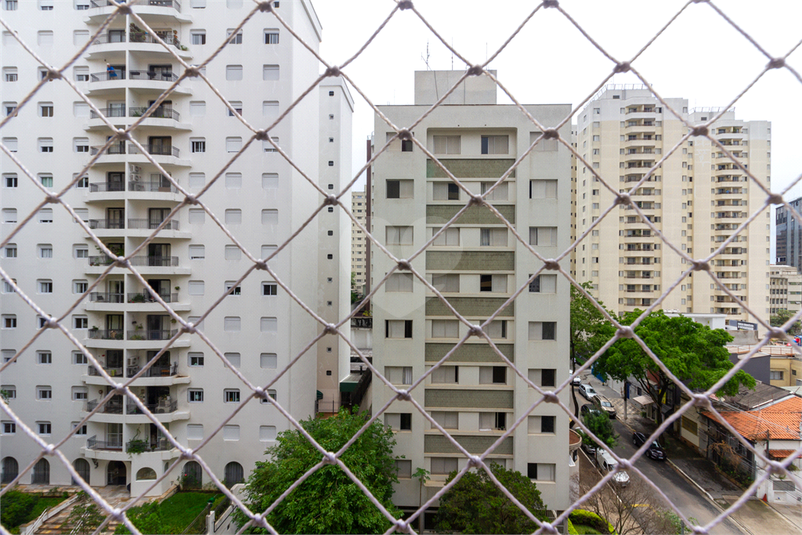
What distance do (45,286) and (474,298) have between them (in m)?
4.89

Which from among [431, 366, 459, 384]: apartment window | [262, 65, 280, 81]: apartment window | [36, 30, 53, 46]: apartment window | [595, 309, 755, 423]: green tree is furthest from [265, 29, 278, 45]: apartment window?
[595, 309, 755, 423]: green tree

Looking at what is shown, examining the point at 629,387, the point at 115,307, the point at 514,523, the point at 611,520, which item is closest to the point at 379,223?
the point at 514,523

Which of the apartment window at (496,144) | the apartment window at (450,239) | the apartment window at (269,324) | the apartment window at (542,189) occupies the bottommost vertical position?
the apartment window at (269,324)

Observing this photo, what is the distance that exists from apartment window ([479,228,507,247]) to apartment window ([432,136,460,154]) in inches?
33.8

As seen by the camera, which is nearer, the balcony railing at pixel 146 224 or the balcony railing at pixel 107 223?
the balcony railing at pixel 146 224

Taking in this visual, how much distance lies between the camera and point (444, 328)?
13.0 ft

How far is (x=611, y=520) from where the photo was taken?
3.79 metres

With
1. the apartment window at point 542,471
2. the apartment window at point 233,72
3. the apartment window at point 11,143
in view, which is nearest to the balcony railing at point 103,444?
the apartment window at point 11,143

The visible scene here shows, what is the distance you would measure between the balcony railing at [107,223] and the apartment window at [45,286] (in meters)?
0.88

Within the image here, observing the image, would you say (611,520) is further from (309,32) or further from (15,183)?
(15,183)

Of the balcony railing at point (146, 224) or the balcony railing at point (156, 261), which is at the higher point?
the balcony railing at point (146, 224)

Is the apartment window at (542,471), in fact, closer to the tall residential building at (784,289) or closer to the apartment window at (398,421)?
the apartment window at (398,421)

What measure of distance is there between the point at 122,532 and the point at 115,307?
2331 mm

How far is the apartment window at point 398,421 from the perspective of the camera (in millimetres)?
3932
